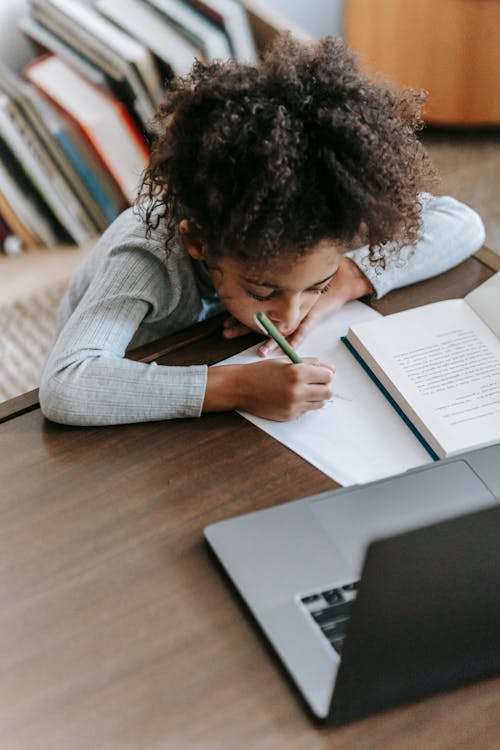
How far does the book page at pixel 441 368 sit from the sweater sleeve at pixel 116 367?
19cm

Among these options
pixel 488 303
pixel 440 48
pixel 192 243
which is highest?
pixel 192 243

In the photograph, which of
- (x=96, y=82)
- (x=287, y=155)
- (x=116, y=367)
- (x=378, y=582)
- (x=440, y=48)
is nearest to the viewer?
(x=378, y=582)

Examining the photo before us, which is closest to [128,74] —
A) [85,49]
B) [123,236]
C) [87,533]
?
[85,49]

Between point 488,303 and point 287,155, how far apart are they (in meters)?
0.32

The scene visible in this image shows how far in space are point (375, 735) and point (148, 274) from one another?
553 mm

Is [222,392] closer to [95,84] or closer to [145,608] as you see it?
[145,608]

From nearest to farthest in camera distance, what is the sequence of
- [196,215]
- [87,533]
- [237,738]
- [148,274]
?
[237,738], [87,533], [196,215], [148,274]

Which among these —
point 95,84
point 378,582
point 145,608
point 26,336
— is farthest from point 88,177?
point 378,582

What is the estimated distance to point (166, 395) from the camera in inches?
32.0

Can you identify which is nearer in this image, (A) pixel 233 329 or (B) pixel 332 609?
(B) pixel 332 609

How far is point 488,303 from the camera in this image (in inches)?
36.4

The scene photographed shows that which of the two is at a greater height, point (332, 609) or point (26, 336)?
point (332, 609)

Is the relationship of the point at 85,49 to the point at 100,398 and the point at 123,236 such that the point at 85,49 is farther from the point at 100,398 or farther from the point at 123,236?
the point at 100,398

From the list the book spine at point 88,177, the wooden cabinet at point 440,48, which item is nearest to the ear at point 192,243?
the book spine at point 88,177
